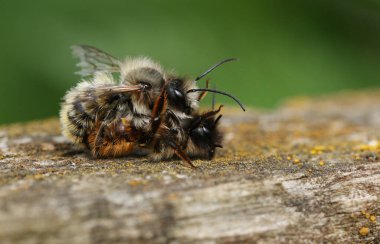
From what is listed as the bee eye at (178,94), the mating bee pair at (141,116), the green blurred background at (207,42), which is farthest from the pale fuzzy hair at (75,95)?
the green blurred background at (207,42)

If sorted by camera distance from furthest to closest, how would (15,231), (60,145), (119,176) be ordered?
(60,145) → (119,176) → (15,231)

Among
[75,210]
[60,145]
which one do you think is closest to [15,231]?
[75,210]

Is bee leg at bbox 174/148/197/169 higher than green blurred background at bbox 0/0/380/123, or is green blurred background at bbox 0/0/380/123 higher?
green blurred background at bbox 0/0/380/123

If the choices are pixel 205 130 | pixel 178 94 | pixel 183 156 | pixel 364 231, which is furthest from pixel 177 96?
pixel 364 231

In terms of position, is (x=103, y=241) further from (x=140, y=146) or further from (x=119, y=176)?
(x=140, y=146)

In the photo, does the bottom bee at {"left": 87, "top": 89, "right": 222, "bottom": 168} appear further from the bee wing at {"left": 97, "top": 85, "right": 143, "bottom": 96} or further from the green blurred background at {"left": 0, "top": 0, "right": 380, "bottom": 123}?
the green blurred background at {"left": 0, "top": 0, "right": 380, "bottom": 123}

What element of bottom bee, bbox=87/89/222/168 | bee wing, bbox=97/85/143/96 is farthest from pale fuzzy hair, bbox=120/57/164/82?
bottom bee, bbox=87/89/222/168
